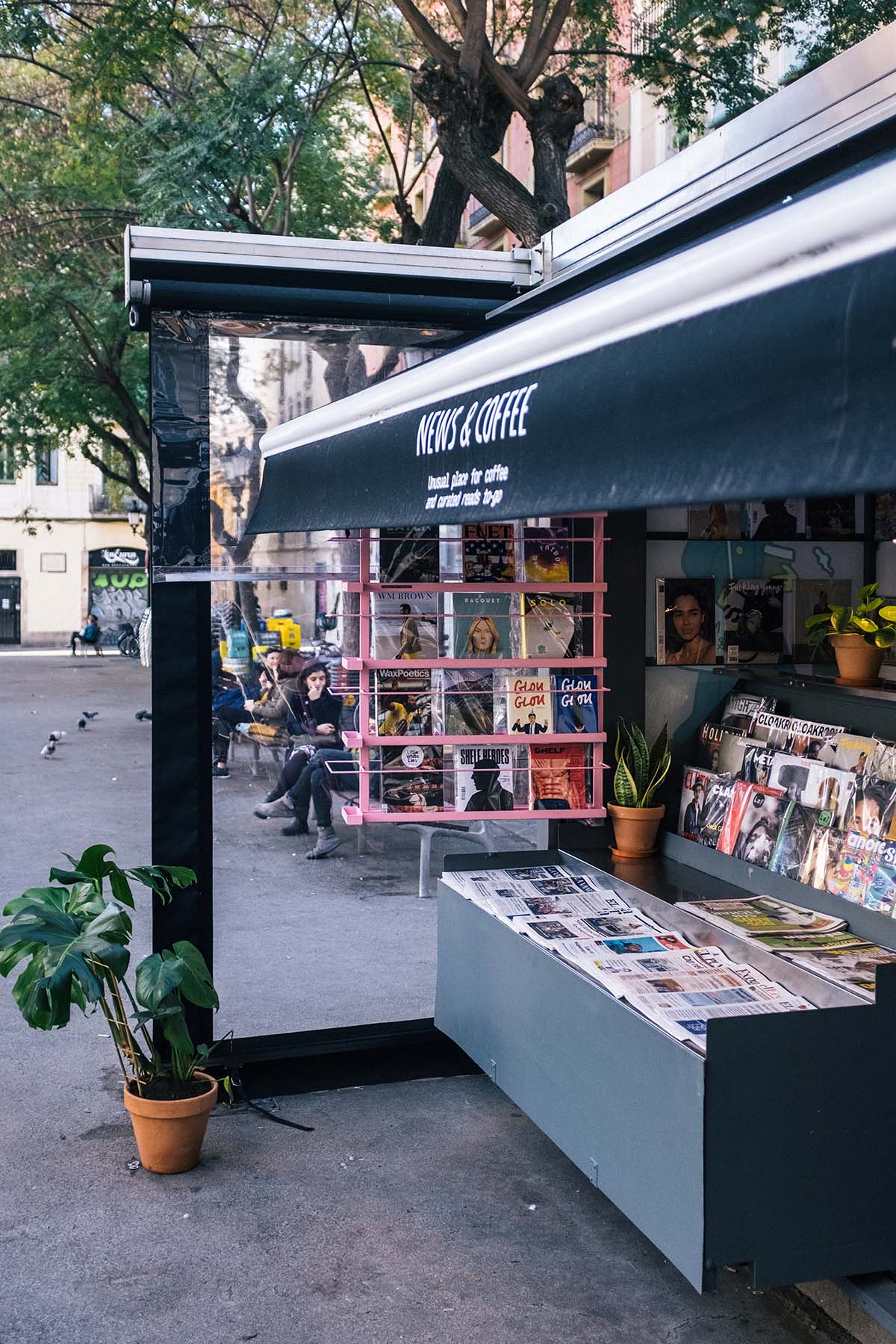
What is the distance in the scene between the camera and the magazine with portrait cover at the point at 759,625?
182 inches

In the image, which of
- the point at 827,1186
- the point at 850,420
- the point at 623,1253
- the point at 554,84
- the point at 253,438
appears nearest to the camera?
the point at 850,420

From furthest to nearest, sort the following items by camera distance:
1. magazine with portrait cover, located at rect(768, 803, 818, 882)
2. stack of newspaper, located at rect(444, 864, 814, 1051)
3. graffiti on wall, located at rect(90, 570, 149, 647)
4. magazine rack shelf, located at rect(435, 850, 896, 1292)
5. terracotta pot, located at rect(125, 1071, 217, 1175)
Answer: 1. graffiti on wall, located at rect(90, 570, 149, 647)
2. terracotta pot, located at rect(125, 1071, 217, 1175)
3. magazine with portrait cover, located at rect(768, 803, 818, 882)
4. stack of newspaper, located at rect(444, 864, 814, 1051)
5. magazine rack shelf, located at rect(435, 850, 896, 1292)

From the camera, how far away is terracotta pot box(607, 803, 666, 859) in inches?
183

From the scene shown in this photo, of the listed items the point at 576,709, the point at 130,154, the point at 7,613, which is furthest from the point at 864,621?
the point at 7,613

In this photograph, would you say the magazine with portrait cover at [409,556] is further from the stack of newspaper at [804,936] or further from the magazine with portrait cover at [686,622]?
the stack of newspaper at [804,936]

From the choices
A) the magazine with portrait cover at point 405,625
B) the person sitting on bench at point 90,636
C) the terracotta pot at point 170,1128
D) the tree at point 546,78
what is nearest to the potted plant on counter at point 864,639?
the magazine with portrait cover at point 405,625

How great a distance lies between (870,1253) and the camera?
3.08 m

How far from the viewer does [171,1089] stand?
423 cm

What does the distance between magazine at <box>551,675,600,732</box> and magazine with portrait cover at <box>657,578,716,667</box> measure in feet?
0.95

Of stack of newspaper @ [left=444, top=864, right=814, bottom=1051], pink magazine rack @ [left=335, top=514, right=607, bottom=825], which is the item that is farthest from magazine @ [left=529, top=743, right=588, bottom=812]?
stack of newspaper @ [left=444, top=864, right=814, bottom=1051]

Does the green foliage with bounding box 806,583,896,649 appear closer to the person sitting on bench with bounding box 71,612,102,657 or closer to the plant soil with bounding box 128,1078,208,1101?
the plant soil with bounding box 128,1078,208,1101

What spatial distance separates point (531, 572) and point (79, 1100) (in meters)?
2.60

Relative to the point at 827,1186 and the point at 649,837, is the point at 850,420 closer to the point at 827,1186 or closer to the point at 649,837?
the point at 827,1186

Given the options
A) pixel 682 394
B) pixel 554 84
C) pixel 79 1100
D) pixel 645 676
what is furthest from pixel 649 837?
pixel 554 84
